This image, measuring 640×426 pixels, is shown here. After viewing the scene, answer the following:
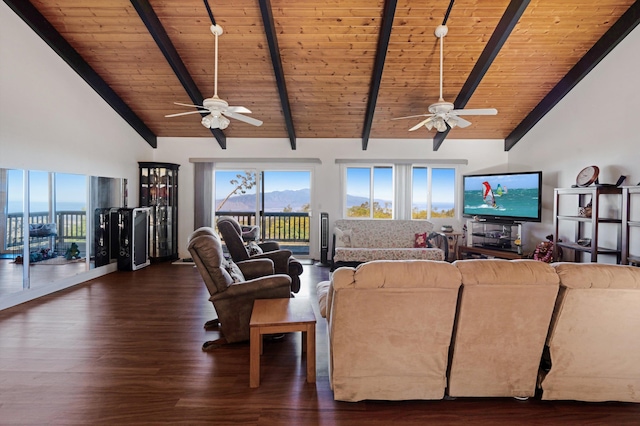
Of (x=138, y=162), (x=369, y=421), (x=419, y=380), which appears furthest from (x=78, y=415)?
(x=138, y=162)

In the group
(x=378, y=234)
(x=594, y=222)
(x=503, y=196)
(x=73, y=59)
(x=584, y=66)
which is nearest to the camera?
(x=594, y=222)

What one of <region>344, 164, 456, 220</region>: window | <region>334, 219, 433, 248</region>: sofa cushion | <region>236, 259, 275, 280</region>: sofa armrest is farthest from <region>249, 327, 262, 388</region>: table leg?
<region>344, 164, 456, 220</region>: window

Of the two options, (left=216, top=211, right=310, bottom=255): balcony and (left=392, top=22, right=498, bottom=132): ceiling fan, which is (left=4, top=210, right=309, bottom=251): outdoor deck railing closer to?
(left=216, top=211, right=310, bottom=255): balcony

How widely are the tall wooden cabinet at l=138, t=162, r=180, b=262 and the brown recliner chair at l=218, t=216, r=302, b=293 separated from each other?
2.90 metres

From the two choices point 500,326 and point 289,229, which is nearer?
point 500,326

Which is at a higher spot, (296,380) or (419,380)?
(419,380)

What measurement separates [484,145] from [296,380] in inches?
238

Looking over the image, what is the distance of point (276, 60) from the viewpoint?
14.4ft

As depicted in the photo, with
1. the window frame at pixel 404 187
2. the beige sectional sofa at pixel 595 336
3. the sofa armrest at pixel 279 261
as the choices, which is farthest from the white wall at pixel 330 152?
the beige sectional sofa at pixel 595 336

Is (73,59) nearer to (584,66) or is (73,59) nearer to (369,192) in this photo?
(369,192)

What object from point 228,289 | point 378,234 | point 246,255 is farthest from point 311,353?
point 378,234

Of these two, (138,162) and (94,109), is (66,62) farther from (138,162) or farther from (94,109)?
(138,162)

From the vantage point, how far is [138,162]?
6.27m

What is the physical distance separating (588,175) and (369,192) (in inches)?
142
